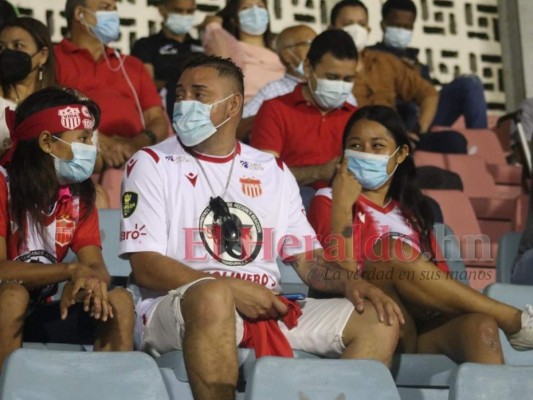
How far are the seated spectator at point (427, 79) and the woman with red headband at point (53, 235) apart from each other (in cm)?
375

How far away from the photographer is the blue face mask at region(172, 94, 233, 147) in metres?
4.59

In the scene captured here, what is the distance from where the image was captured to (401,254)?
14.6 feet

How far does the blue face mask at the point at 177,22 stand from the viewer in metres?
7.78

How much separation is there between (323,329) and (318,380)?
2.43 ft

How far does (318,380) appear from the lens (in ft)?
11.6

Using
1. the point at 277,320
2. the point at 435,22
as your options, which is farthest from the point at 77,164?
the point at 435,22

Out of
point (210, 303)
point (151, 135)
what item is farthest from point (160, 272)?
point (151, 135)

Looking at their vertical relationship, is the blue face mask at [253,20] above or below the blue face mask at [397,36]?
above

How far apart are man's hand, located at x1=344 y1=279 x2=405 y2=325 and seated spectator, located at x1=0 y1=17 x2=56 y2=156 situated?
1.68m

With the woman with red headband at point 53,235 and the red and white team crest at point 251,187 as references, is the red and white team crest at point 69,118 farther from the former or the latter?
the red and white team crest at point 251,187

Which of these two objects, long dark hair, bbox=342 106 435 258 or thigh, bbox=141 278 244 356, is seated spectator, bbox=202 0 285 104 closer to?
long dark hair, bbox=342 106 435 258

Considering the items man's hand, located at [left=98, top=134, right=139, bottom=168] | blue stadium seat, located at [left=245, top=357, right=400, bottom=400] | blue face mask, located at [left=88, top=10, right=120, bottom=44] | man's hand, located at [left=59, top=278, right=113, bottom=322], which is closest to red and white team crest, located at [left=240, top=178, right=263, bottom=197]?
man's hand, located at [left=59, top=278, right=113, bottom=322]

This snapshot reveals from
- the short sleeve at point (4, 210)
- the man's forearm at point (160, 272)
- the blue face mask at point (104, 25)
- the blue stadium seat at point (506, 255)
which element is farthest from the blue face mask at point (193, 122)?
the blue face mask at point (104, 25)

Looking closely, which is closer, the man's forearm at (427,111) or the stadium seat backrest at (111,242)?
the stadium seat backrest at (111,242)
